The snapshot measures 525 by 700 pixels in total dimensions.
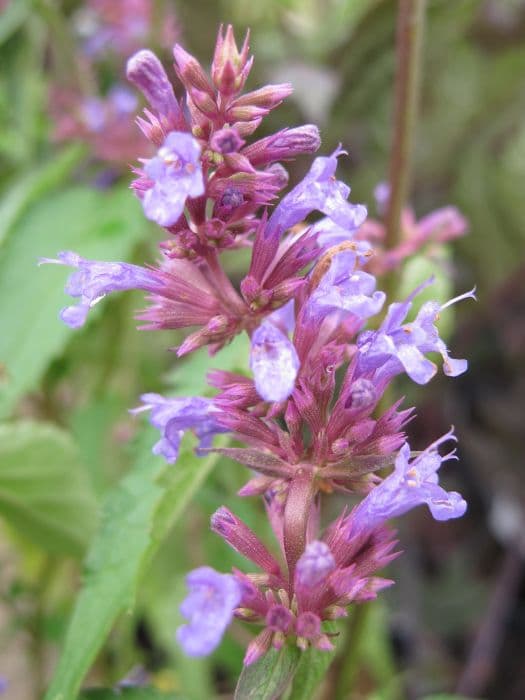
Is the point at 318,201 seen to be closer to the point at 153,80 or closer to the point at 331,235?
the point at 331,235

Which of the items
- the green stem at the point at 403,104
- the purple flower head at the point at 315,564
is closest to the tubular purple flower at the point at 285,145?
the purple flower head at the point at 315,564

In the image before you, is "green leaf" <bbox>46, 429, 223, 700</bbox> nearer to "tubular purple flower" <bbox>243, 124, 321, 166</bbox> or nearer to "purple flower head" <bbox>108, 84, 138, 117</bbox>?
"tubular purple flower" <bbox>243, 124, 321, 166</bbox>

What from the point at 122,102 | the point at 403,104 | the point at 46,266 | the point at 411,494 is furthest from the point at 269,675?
the point at 122,102

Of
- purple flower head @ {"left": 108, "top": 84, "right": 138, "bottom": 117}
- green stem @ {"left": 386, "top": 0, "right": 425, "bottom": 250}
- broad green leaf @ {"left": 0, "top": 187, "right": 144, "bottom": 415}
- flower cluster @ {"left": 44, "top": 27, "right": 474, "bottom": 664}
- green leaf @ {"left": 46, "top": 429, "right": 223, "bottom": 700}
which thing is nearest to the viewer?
flower cluster @ {"left": 44, "top": 27, "right": 474, "bottom": 664}

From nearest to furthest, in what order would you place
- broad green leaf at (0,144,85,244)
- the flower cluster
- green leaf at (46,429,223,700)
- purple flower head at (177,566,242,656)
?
purple flower head at (177,566,242,656)
the flower cluster
green leaf at (46,429,223,700)
broad green leaf at (0,144,85,244)

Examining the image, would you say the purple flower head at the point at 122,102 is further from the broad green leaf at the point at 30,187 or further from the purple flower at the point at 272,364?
the purple flower at the point at 272,364

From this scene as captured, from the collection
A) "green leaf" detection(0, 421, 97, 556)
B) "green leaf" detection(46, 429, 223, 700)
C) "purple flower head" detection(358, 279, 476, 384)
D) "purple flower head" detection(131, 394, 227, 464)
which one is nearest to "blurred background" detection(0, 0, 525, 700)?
"green leaf" detection(0, 421, 97, 556)
